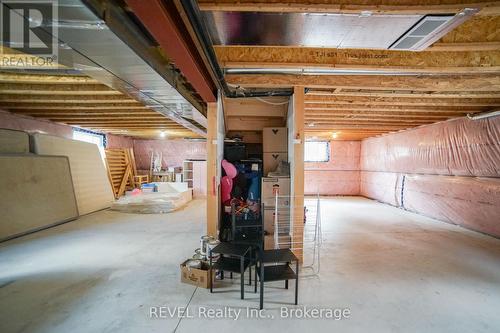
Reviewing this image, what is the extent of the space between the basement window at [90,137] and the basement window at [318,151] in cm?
752

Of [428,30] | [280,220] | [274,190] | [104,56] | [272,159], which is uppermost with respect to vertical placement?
[428,30]

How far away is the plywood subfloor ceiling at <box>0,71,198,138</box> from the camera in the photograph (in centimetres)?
335

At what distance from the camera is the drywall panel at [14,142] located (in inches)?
177

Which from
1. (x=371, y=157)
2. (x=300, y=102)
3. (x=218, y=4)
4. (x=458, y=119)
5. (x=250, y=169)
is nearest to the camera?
(x=218, y=4)

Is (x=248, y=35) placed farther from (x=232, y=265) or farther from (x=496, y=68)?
(x=496, y=68)

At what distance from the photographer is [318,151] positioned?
385 inches

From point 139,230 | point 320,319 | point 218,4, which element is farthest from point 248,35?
point 139,230

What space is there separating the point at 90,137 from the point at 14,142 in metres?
3.69

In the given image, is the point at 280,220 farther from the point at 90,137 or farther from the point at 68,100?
the point at 90,137

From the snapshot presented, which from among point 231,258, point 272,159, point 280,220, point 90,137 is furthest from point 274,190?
point 90,137

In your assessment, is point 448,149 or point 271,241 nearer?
point 271,241

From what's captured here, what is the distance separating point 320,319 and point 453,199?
491cm

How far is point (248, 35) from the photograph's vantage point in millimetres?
2053

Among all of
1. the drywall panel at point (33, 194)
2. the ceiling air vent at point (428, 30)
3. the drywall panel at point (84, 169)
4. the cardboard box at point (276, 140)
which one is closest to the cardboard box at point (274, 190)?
the cardboard box at point (276, 140)
